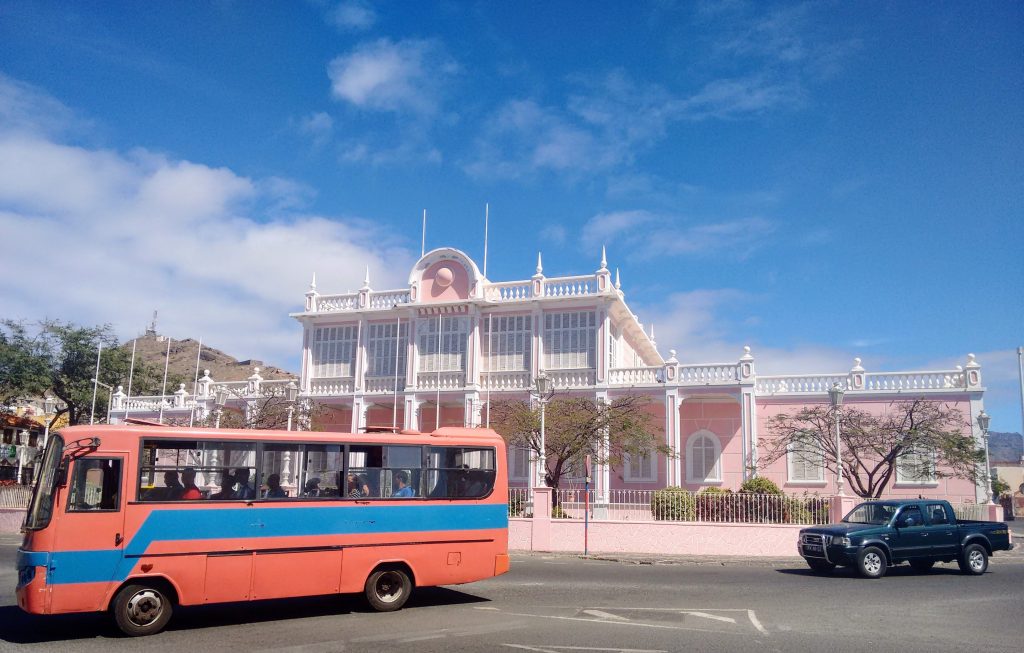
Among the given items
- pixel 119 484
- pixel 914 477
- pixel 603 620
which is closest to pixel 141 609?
pixel 119 484

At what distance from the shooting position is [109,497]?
931 cm

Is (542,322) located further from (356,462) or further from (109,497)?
(109,497)

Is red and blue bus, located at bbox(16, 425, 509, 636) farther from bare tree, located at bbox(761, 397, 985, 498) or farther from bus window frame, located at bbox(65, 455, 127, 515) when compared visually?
bare tree, located at bbox(761, 397, 985, 498)

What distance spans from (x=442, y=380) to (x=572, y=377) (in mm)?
5911

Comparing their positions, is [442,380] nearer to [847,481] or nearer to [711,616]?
[847,481]

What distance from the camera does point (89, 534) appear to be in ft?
29.8

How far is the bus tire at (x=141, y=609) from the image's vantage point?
913cm

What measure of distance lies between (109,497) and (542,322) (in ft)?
82.4

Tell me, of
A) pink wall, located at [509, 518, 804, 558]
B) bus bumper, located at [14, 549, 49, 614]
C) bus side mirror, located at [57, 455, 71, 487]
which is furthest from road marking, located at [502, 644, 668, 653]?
pink wall, located at [509, 518, 804, 558]

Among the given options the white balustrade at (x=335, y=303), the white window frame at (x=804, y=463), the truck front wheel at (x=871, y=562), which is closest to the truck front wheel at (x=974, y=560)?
the truck front wheel at (x=871, y=562)

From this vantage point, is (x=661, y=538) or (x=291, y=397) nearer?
(x=661, y=538)

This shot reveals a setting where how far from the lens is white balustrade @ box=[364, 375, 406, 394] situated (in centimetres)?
3522

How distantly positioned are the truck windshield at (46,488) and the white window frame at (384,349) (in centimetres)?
2581

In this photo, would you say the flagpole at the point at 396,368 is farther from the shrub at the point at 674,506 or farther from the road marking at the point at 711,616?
the road marking at the point at 711,616
